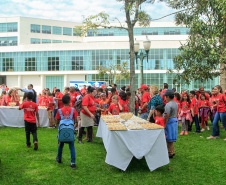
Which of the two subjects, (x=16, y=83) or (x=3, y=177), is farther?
(x=16, y=83)

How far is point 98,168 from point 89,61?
51.3 m

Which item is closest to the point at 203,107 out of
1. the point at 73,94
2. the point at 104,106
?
the point at 104,106

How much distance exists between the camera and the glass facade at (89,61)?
53.3 meters

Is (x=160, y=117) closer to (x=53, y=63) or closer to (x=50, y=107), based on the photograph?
(x=50, y=107)

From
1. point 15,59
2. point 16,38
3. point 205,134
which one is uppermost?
point 16,38

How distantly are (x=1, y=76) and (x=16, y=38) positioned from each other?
9.92m

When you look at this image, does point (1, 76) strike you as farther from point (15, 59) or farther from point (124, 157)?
point (124, 157)

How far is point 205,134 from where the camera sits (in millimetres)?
11203

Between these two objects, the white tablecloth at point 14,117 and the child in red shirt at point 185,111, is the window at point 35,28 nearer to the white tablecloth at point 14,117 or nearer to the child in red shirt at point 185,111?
the white tablecloth at point 14,117

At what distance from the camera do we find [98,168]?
250 inches

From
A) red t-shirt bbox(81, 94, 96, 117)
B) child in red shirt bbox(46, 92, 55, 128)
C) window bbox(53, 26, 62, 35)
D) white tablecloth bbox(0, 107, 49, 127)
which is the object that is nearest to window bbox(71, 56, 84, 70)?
window bbox(53, 26, 62, 35)

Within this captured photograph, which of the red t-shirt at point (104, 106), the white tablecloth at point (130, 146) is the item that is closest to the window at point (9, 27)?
the red t-shirt at point (104, 106)

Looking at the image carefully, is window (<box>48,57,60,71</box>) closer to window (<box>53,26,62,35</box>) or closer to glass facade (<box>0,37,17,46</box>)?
glass facade (<box>0,37,17,46</box>)

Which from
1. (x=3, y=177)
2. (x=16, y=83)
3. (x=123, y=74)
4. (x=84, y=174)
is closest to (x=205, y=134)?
(x=84, y=174)
